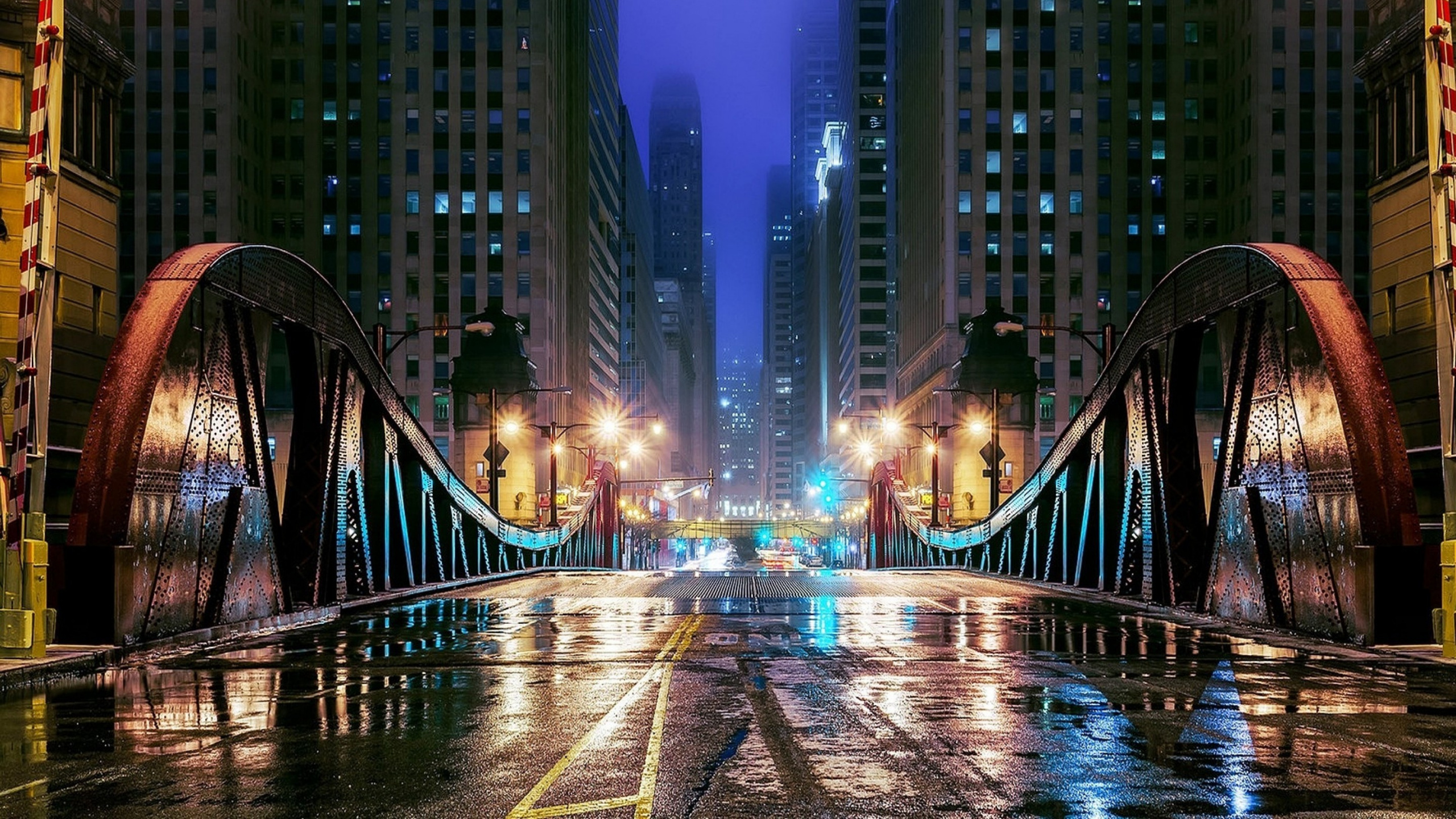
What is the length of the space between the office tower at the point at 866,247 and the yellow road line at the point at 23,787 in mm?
154496

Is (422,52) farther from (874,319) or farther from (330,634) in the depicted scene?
(330,634)

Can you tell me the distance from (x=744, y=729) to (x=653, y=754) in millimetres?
1300

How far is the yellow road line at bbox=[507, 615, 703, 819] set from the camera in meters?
7.55

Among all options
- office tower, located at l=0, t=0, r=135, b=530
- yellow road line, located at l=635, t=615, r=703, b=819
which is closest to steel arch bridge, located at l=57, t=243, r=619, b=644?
yellow road line, located at l=635, t=615, r=703, b=819

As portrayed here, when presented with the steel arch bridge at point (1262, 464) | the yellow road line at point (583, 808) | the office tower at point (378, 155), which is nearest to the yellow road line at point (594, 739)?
the yellow road line at point (583, 808)

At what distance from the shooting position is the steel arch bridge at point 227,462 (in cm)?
1580

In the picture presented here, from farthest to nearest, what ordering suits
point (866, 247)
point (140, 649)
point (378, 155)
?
point (866, 247) < point (378, 155) < point (140, 649)

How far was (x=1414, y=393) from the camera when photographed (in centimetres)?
3506

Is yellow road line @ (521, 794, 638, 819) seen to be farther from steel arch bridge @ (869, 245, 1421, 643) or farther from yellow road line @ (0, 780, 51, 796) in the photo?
steel arch bridge @ (869, 245, 1421, 643)

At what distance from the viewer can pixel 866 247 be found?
172500 millimetres

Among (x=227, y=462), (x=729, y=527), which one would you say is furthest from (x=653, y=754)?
(x=729, y=527)

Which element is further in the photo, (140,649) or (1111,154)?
(1111,154)

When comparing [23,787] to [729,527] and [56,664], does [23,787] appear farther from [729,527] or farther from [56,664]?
[729,527]

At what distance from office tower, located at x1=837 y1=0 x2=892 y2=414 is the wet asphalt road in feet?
480
